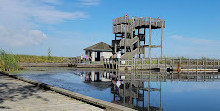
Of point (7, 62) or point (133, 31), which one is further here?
point (133, 31)

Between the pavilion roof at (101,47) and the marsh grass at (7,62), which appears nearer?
the marsh grass at (7,62)

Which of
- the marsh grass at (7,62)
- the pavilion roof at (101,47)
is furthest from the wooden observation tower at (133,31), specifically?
the marsh grass at (7,62)

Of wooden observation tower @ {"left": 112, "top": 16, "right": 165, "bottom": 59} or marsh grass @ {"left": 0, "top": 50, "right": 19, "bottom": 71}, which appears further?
wooden observation tower @ {"left": 112, "top": 16, "right": 165, "bottom": 59}

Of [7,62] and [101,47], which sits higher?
[101,47]

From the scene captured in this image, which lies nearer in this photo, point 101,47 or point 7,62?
point 7,62

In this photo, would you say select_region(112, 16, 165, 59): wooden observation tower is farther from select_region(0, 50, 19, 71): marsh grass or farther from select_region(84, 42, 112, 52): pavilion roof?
select_region(0, 50, 19, 71): marsh grass

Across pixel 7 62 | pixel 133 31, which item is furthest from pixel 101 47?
pixel 7 62

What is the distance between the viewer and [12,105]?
661 centimetres

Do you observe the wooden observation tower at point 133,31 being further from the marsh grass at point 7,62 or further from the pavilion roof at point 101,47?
the marsh grass at point 7,62

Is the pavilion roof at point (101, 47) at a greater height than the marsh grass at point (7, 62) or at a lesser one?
greater

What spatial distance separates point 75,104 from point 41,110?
3.73ft

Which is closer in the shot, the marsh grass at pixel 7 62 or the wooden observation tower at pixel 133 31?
the marsh grass at pixel 7 62

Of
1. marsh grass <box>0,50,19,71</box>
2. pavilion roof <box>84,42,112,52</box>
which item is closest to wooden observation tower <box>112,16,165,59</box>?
pavilion roof <box>84,42,112,52</box>

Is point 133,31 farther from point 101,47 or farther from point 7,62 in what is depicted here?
point 7,62
